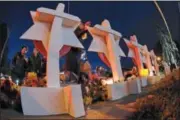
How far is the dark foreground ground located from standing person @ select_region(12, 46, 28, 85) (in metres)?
0.22

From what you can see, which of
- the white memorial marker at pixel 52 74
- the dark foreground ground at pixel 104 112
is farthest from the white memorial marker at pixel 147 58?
the white memorial marker at pixel 52 74

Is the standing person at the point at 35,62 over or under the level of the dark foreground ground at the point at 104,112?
over

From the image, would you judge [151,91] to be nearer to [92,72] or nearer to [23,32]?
[92,72]

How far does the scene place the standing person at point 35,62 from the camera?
6.29 feet

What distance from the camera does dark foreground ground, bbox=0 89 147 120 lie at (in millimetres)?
1851

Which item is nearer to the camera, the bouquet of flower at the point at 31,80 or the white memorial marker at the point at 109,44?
the bouquet of flower at the point at 31,80

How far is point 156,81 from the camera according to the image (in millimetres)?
2184

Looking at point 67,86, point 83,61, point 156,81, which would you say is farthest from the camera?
point 156,81

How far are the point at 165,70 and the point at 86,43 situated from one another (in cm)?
69

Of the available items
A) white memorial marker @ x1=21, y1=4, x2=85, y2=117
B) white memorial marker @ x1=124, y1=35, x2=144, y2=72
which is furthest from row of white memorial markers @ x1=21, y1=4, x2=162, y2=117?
white memorial marker @ x1=124, y1=35, x2=144, y2=72

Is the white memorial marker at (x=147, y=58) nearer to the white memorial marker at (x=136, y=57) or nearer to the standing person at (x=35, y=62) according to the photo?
the white memorial marker at (x=136, y=57)

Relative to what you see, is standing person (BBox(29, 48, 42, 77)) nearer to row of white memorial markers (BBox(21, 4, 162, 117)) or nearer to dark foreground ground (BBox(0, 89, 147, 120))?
row of white memorial markers (BBox(21, 4, 162, 117))

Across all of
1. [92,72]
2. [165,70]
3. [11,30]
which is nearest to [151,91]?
[165,70]

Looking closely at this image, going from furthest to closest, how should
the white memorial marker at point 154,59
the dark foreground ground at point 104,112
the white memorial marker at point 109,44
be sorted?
the white memorial marker at point 154,59, the white memorial marker at point 109,44, the dark foreground ground at point 104,112
